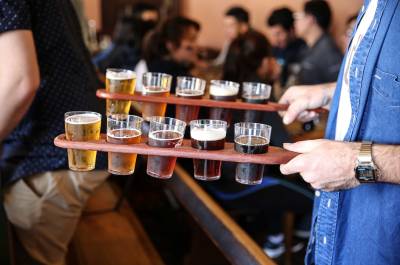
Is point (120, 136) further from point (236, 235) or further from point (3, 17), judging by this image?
point (236, 235)

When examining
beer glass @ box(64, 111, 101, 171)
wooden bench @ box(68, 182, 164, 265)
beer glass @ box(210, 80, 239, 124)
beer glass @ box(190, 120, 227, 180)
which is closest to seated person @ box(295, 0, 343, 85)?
wooden bench @ box(68, 182, 164, 265)

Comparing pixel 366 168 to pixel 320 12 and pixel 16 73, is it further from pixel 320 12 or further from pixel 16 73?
pixel 320 12

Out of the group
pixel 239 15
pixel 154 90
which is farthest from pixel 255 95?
pixel 239 15

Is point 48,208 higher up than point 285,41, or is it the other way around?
point 285,41

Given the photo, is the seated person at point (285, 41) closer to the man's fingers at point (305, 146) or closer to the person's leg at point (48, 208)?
the person's leg at point (48, 208)

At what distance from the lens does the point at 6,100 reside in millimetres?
1524

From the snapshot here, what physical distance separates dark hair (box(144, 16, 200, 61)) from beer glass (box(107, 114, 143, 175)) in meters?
2.09

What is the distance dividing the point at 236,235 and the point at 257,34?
1.65 m

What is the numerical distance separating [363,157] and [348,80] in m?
0.30

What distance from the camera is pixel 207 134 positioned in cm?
122

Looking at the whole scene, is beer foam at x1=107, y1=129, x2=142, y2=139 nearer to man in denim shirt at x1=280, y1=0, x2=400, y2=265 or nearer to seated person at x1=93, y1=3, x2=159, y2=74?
man in denim shirt at x1=280, y1=0, x2=400, y2=265

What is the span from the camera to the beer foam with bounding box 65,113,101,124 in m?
1.23

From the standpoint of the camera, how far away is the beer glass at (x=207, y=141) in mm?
1213

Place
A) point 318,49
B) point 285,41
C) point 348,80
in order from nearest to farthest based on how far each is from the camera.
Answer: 1. point 348,80
2. point 318,49
3. point 285,41
